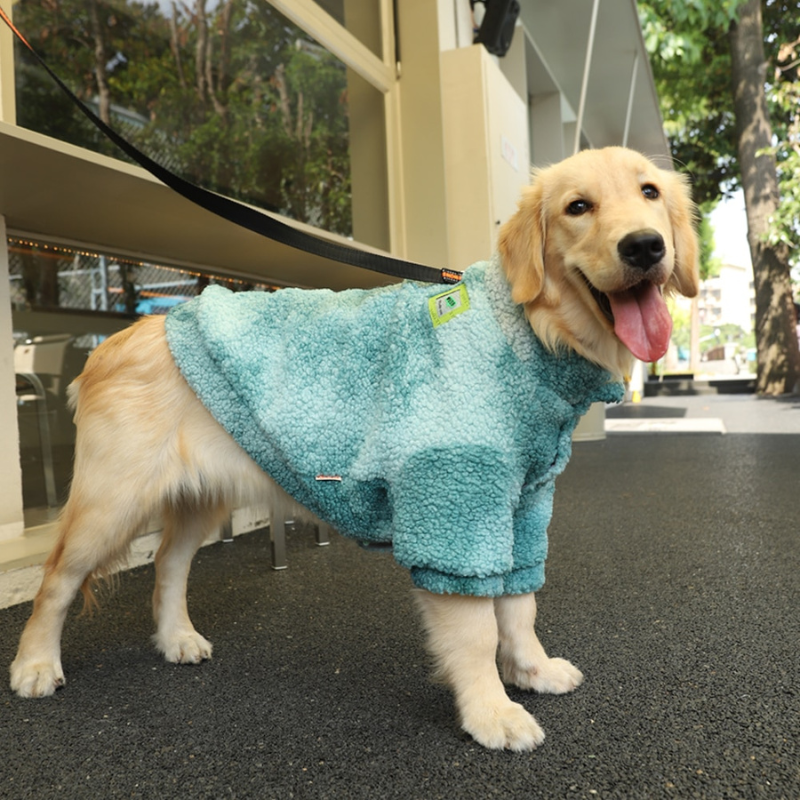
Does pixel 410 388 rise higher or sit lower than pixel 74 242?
lower

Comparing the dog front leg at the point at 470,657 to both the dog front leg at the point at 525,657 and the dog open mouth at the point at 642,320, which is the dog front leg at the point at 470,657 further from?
the dog open mouth at the point at 642,320

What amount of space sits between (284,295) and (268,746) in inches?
39.3

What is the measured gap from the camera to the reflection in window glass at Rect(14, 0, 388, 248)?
4.71 meters

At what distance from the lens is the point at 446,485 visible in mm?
1378

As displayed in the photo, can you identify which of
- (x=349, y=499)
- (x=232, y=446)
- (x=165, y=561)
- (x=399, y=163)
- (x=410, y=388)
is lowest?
(x=165, y=561)

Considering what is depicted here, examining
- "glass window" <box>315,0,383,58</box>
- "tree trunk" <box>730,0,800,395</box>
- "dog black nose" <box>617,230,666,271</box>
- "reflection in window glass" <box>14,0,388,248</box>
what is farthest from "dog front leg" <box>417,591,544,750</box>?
"tree trunk" <box>730,0,800,395</box>

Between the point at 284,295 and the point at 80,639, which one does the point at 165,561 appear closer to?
the point at 80,639

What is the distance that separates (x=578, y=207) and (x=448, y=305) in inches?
12.8

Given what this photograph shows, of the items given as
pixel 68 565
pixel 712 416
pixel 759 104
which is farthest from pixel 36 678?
pixel 759 104

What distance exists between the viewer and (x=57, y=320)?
10.9 feet

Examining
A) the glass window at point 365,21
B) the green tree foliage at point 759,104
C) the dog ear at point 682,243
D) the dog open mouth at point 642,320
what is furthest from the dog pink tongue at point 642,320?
the green tree foliage at point 759,104

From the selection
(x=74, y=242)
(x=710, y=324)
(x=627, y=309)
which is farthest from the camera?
(x=710, y=324)

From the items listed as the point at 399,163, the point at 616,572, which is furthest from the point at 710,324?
the point at 616,572

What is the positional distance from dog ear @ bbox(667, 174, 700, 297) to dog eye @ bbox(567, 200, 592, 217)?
25 cm
